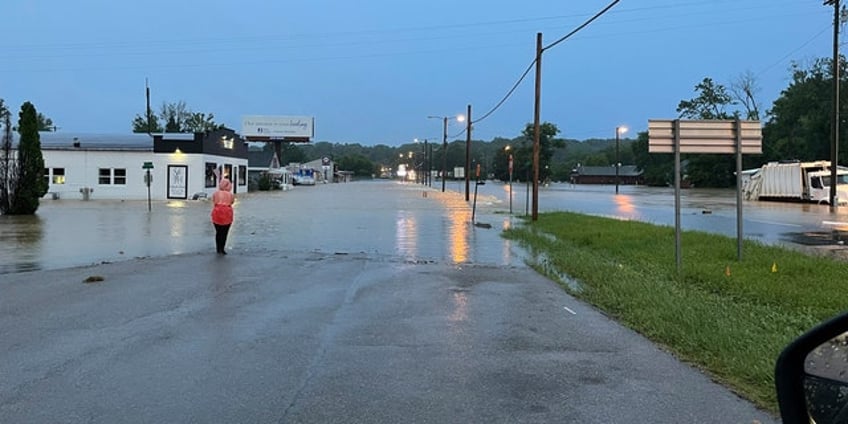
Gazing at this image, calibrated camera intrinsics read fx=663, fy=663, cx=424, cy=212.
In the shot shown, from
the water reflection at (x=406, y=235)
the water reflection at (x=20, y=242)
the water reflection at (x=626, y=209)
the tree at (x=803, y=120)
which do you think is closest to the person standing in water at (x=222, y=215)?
the water reflection at (x=20, y=242)

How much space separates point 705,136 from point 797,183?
37.6 m

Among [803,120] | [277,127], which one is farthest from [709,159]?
[277,127]

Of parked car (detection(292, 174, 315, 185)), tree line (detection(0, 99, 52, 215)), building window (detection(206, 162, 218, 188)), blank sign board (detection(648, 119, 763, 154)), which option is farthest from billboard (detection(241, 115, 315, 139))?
blank sign board (detection(648, 119, 763, 154))

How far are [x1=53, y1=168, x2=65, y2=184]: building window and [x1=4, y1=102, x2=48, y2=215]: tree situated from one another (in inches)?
693

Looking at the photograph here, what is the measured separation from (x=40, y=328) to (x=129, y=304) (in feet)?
4.66

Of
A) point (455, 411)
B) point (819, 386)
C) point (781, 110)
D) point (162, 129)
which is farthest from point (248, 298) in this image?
point (162, 129)

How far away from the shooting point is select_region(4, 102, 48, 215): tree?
26.1 metres

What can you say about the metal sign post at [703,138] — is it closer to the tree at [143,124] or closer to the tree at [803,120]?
the tree at [803,120]

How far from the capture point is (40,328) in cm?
687

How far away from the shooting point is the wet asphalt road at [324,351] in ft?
14.9

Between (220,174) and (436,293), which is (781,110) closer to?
(220,174)

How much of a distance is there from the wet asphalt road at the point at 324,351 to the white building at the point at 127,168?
33808 mm

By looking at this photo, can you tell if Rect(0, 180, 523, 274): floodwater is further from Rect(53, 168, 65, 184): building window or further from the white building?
Rect(53, 168, 65, 184): building window

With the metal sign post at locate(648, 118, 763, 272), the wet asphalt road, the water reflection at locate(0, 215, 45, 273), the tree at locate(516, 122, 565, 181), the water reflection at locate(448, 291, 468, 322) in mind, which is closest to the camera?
the wet asphalt road
